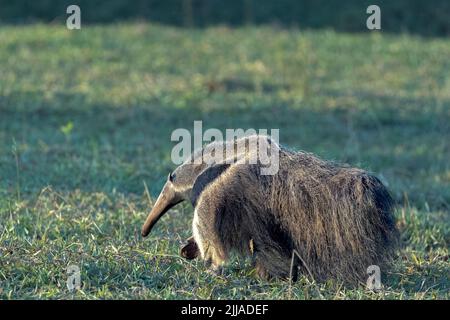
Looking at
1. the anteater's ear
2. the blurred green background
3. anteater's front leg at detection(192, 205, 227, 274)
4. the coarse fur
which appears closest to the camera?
the coarse fur

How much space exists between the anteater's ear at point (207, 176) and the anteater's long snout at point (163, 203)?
1.21 feet

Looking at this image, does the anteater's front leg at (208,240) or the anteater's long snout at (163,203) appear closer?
the anteater's front leg at (208,240)

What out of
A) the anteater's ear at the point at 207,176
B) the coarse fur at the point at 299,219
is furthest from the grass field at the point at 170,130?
the anteater's ear at the point at 207,176

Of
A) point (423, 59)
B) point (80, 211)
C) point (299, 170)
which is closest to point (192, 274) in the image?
point (299, 170)

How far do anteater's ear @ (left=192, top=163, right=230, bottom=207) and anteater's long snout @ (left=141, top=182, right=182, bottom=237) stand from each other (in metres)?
0.37

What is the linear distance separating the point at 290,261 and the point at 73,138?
5.55 meters

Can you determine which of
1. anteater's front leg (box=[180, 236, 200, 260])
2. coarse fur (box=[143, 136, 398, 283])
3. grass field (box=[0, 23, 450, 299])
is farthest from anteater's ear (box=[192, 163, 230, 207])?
grass field (box=[0, 23, 450, 299])

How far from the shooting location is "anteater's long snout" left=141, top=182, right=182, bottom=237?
20.5ft

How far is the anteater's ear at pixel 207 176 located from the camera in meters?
5.78

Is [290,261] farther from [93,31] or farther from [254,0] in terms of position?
[254,0]

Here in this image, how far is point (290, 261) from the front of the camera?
5.74 m

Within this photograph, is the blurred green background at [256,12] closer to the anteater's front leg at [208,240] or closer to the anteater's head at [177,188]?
the anteater's head at [177,188]

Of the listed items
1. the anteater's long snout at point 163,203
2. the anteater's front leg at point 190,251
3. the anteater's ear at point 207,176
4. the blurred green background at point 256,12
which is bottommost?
the anteater's front leg at point 190,251

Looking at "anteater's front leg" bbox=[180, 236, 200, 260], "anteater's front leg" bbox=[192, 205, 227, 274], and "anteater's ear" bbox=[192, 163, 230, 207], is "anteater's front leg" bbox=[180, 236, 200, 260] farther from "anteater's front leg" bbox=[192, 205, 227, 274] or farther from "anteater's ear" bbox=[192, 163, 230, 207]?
"anteater's ear" bbox=[192, 163, 230, 207]
